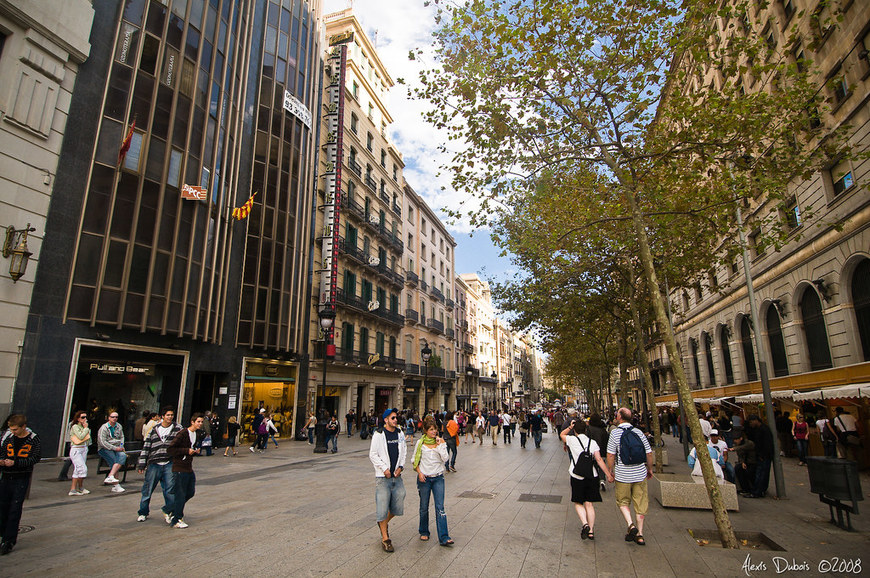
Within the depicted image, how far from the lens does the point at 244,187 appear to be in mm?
21641

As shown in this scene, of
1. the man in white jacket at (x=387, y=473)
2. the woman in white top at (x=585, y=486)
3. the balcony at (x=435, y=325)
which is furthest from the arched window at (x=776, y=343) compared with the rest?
the balcony at (x=435, y=325)

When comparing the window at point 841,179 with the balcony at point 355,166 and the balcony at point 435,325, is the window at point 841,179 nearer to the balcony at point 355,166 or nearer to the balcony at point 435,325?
the balcony at point 355,166

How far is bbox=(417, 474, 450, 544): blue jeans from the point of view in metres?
6.25

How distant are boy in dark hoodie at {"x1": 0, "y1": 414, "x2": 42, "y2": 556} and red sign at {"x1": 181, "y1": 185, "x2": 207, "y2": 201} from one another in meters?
12.9

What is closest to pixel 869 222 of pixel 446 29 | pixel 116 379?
pixel 446 29

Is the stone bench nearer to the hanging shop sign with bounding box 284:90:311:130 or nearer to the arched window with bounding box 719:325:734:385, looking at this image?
the arched window with bounding box 719:325:734:385

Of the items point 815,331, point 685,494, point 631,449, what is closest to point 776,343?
point 815,331

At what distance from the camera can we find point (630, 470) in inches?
270

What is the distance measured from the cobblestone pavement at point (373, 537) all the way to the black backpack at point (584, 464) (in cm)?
94

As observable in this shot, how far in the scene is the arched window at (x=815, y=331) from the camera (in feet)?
55.5

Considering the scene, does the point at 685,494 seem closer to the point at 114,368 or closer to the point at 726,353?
the point at 114,368

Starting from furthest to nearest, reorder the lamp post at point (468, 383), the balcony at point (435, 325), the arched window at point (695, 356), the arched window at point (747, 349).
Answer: the lamp post at point (468, 383) < the balcony at point (435, 325) < the arched window at point (695, 356) < the arched window at point (747, 349)

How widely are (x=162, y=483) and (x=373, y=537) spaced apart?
3.47 m

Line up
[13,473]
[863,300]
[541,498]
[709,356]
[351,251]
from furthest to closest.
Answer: [709,356] → [351,251] → [863,300] → [541,498] → [13,473]
